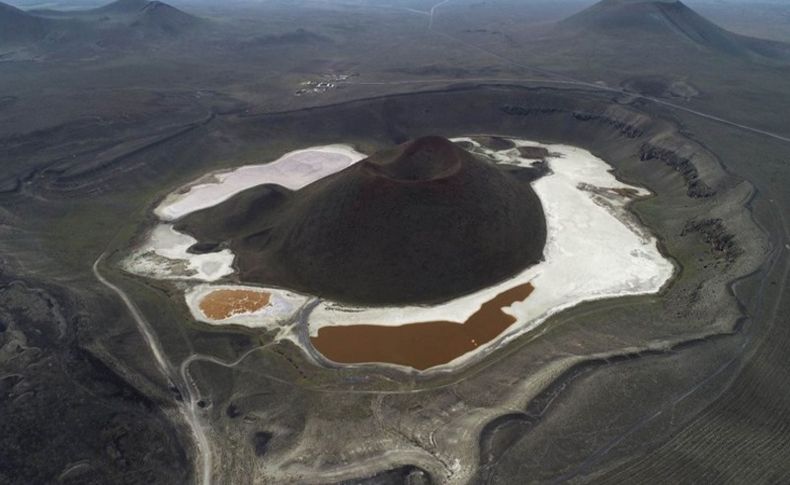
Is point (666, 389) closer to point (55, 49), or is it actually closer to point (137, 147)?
point (137, 147)

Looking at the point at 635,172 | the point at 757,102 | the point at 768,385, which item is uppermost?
the point at 757,102

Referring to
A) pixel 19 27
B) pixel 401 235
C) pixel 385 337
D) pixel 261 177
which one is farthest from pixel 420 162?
pixel 19 27

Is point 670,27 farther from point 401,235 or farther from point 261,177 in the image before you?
point 401,235

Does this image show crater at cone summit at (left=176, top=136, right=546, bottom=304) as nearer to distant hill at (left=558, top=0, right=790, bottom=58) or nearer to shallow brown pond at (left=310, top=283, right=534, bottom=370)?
shallow brown pond at (left=310, top=283, right=534, bottom=370)

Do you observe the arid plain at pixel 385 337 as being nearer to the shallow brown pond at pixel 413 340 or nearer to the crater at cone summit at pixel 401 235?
the shallow brown pond at pixel 413 340

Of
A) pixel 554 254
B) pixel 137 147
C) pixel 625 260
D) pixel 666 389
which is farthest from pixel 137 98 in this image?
pixel 666 389
